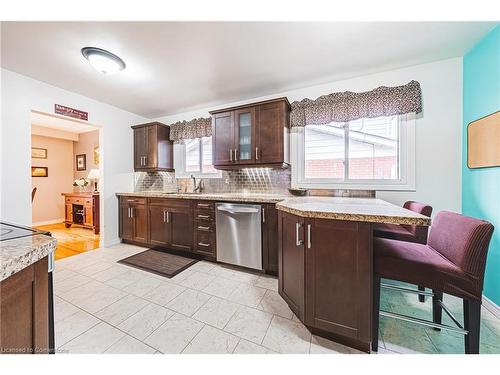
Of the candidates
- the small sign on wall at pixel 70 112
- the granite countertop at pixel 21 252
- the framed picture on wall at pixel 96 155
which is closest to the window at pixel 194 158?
the small sign on wall at pixel 70 112

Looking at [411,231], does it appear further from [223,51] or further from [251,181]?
[223,51]

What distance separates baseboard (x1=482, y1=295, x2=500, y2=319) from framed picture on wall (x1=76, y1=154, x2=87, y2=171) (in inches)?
304

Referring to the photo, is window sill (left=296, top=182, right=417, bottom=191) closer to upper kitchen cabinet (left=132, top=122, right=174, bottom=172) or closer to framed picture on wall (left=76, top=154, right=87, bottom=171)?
upper kitchen cabinet (left=132, top=122, right=174, bottom=172)

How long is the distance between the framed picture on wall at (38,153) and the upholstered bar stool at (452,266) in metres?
7.22

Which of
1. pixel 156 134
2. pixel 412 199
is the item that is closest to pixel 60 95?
pixel 156 134

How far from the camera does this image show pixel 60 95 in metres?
2.71

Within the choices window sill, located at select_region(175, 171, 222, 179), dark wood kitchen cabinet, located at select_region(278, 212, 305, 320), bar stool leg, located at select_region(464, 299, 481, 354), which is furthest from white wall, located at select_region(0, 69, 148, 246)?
bar stool leg, located at select_region(464, 299, 481, 354)

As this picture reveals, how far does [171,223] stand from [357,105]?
301cm

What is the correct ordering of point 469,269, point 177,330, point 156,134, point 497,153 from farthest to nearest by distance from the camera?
point 156,134, point 497,153, point 177,330, point 469,269

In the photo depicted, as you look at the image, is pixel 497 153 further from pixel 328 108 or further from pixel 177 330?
pixel 177 330

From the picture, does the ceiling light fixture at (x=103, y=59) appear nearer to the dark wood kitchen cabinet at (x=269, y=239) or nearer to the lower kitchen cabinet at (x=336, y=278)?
the dark wood kitchen cabinet at (x=269, y=239)

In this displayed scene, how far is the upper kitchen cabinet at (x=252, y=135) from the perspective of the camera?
254 centimetres

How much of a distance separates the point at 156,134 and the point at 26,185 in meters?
1.81

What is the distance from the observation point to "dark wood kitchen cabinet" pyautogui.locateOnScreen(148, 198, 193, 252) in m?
2.83
